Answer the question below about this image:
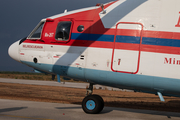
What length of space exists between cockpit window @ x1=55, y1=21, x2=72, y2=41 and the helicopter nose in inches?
94.8

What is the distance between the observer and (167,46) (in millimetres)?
8891

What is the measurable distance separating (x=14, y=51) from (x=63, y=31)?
2984 millimetres

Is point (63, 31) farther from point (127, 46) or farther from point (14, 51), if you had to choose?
point (127, 46)

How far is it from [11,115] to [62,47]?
393cm

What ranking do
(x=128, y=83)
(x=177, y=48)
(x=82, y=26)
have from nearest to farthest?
(x=177, y=48) → (x=128, y=83) → (x=82, y=26)

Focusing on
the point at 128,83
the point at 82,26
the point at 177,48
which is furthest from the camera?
the point at 82,26

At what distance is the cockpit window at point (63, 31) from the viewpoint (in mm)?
10375

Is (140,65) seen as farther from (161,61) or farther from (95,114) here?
(95,114)

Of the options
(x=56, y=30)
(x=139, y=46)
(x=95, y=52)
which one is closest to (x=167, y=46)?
(x=139, y=46)

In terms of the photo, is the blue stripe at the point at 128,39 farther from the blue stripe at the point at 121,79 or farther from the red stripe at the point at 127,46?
the blue stripe at the point at 121,79

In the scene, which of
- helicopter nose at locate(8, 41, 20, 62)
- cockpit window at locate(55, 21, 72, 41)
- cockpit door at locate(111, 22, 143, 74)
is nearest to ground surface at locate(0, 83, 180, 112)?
helicopter nose at locate(8, 41, 20, 62)

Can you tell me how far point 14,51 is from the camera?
11234 millimetres

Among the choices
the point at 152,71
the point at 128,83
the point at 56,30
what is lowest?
the point at 128,83

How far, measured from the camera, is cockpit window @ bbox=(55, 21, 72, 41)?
10.4 m
